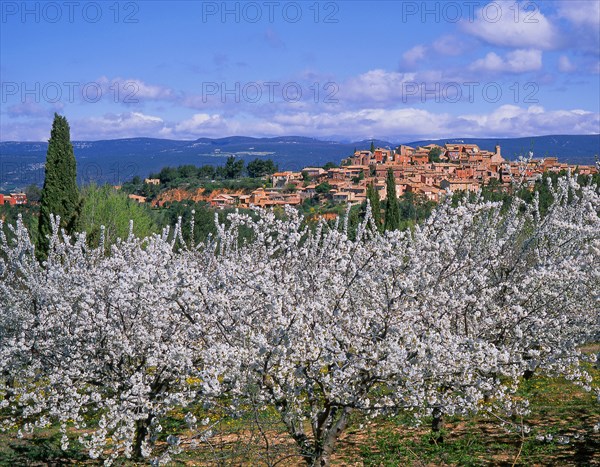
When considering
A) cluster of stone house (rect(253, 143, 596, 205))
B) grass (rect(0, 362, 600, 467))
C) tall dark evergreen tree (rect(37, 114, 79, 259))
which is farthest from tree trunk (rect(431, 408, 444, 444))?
cluster of stone house (rect(253, 143, 596, 205))

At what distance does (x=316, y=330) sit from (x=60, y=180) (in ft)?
73.1

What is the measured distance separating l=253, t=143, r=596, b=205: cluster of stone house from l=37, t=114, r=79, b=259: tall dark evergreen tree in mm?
49512

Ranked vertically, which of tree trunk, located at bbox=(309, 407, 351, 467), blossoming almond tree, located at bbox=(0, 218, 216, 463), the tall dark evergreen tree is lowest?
tree trunk, located at bbox=(309, 407, 351, 467)

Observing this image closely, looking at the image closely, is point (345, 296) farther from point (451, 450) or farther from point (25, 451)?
point (25, 451)

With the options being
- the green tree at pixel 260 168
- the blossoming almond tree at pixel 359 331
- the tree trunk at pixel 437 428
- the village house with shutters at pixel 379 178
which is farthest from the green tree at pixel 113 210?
the green tree at pixel 260 168

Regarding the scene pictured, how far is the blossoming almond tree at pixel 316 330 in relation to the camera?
5844 mm

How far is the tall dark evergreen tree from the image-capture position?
2464 cm

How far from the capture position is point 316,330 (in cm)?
599

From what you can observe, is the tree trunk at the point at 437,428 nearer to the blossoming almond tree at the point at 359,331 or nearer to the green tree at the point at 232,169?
the blossoming almond tree at the point at 359,331

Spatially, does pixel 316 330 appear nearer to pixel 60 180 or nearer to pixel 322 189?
pixel 60 180

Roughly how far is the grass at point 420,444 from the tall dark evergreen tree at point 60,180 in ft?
49.3

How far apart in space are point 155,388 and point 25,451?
3.55 m

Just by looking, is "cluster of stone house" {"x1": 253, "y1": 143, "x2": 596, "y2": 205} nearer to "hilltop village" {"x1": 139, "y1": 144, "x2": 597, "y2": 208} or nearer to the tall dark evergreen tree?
"hilltop village" {"x1": 139, "y1": 144, "x2": 597, "y2": 208}

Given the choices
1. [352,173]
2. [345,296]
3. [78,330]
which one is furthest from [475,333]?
[352,173]
